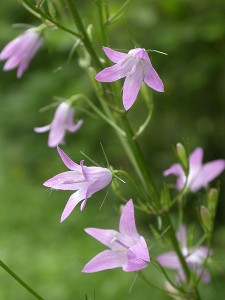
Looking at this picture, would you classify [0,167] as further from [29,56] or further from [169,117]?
[29,56]

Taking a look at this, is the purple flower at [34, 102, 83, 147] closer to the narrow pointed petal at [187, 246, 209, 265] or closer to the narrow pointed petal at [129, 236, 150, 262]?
the narrow pointed petal at [187, 246, 209, 265]

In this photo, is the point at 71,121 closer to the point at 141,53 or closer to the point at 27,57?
the point at 27,57

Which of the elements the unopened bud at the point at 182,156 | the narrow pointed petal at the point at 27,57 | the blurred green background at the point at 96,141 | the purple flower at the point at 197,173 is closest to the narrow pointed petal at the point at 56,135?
the narrow pointed petal at the point at 27,57

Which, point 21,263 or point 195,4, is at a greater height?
point 195,4

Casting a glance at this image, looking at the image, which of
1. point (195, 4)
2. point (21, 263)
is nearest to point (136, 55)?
point (21, 263)

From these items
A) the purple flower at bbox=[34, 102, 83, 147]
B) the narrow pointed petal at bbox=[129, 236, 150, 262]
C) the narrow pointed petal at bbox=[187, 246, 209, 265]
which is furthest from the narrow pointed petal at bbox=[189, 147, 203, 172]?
the narrow pointed petal at bbox=[129, 236, 150, 262]

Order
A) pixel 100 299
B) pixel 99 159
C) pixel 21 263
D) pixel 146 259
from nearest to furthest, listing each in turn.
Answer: pixel 146 259 → pixel 100 299 → pixel 21 263 → pixel 99 159

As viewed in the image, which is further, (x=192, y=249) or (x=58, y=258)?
(x=58, y=258)
